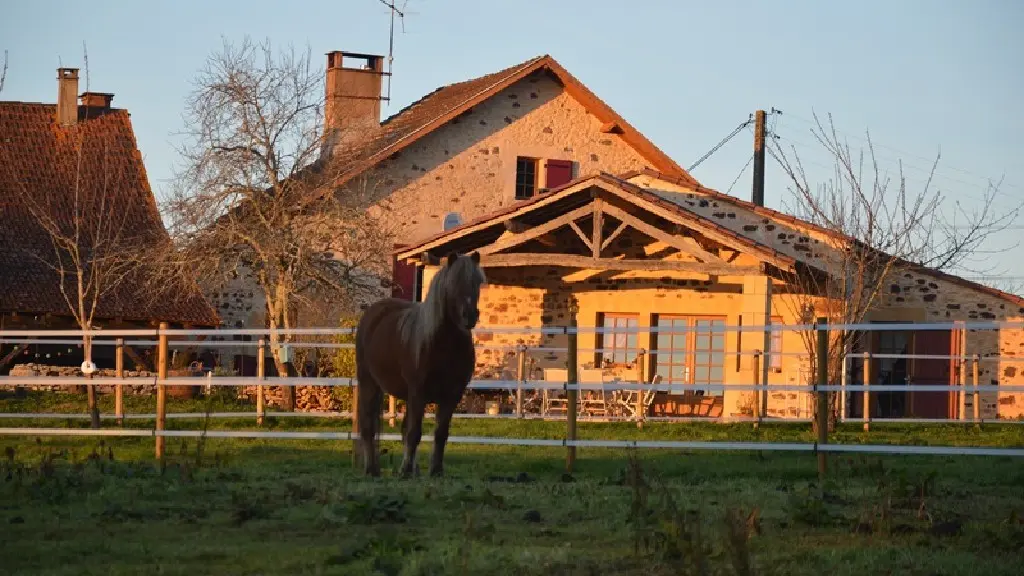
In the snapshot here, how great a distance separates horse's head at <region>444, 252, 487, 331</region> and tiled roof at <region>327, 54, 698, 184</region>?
1671 cm

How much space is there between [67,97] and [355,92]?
6.23 meters

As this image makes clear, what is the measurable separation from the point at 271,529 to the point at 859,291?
43.1ft

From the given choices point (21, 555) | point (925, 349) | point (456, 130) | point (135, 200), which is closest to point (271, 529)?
point (21, 555)

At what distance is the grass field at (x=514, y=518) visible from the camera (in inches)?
260

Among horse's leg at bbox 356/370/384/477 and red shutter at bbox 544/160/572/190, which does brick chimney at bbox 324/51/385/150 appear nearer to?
red shutter at bbox 544/160/572/190

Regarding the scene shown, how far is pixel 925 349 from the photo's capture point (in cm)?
2405

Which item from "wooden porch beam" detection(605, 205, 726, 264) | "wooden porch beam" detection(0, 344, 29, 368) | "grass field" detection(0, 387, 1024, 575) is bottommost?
"grass field" detection(0, 387, 1024, 575)

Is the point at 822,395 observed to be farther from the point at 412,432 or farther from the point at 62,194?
the point at 62,194

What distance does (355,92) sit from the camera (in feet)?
102

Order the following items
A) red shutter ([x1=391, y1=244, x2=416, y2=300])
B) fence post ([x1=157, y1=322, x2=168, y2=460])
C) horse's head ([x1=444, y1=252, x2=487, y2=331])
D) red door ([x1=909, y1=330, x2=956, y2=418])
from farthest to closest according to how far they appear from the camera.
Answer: red shutter ([x1=391, y1=244, x2=416, y2=300]) < red door ([x1=909, y1=330, x2=956, y2=418]) < fence post ([x1=157, y1=322, x2=168, y2=460]) < horse's head ([x1=444, y1=252, x2=487, y2=331])

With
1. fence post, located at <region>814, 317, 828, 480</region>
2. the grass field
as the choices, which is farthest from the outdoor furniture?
fence post, located at <region>814, 317, 828, 480</region>

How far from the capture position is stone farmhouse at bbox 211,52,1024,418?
69.2 feet

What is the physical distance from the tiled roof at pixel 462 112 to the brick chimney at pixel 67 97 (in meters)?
6.51

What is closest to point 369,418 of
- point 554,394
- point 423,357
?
point 423,357
